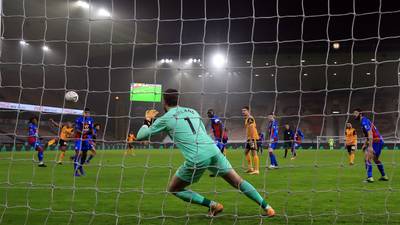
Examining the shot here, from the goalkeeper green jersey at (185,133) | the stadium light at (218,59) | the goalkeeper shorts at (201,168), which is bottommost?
the goalkeeper shorts at (201,168)

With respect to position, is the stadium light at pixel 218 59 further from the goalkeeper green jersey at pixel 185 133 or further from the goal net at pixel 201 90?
the goalkeeper green jersey at pixel 185 133

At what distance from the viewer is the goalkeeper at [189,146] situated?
5750 mm

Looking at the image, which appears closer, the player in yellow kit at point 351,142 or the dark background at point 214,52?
the player in yellow kit at point 351,142

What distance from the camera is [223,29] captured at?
2905cm

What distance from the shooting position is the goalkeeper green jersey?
575 centimetres

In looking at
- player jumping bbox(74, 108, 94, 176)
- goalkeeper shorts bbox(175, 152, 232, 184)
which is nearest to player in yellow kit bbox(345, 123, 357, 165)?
player jumping bbox(74, 108, 94, 176)

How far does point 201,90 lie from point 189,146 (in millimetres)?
2142

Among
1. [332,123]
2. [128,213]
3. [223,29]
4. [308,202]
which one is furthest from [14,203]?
[332,123]

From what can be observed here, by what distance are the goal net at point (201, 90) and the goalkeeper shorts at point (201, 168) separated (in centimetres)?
60

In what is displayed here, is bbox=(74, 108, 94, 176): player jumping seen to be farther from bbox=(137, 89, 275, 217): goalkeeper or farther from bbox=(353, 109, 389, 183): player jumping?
bbox=(353, 109, 389, 183): player jumping

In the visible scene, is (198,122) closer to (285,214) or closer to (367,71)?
(285,214)

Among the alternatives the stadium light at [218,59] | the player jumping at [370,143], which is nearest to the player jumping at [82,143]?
the stadium light at [218,59]

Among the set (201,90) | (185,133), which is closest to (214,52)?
(201,90)

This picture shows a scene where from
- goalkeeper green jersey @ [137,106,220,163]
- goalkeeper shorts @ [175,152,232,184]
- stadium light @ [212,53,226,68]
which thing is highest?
stadium light @ [212,53,226,68]
